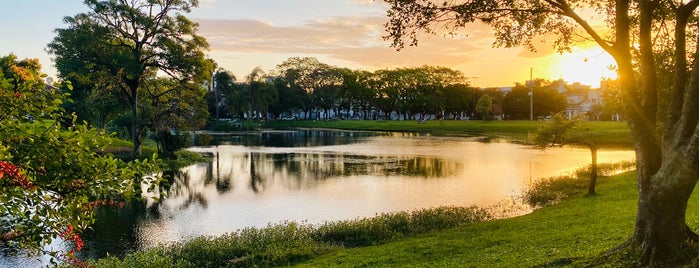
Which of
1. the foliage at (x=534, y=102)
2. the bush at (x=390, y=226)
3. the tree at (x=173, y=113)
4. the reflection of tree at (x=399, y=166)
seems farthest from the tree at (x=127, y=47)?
the foliage at (x=534, y=102)

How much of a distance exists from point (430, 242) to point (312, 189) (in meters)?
18.6

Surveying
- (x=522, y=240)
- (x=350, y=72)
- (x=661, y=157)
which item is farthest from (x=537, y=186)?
(x=350, y=72)

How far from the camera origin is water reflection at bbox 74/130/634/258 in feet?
85.3

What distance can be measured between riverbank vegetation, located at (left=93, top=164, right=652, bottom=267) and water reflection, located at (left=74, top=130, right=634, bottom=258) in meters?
4.11

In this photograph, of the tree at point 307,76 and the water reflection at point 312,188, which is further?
the tree at point 307,76

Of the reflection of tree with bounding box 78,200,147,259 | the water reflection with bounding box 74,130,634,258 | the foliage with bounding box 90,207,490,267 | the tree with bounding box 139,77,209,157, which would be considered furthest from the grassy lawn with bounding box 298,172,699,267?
the tree with bounding box 139,77,209,157

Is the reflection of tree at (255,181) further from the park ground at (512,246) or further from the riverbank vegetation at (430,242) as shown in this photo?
the park ground at (512,246)

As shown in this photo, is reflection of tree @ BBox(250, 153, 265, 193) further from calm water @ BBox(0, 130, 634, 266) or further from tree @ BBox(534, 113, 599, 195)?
tree @ BBox(534, 113, 599, 195)

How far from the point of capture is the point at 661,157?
446 inches

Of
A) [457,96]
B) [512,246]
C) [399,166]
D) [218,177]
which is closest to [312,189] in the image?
[218,177]

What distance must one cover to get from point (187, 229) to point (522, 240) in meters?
16.5

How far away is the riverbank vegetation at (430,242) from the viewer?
50.0 feet

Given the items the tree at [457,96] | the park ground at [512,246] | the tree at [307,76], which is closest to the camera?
the park ground at [512,246]

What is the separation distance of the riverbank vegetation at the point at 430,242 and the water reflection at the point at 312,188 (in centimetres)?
411
